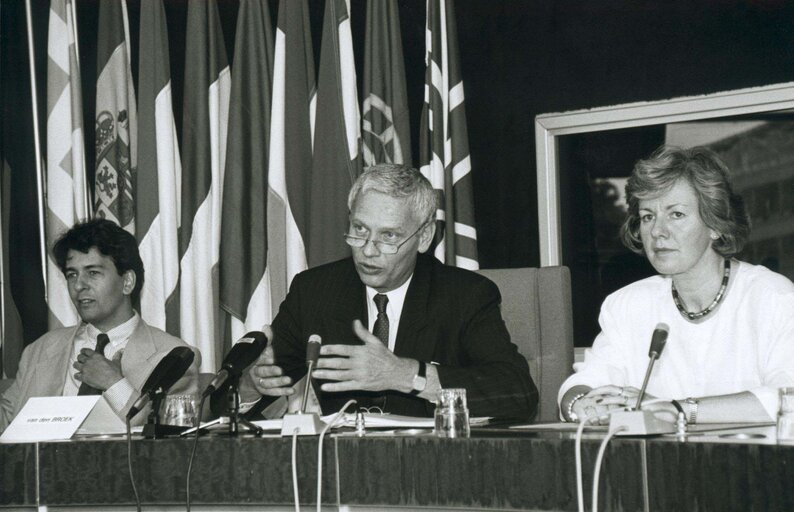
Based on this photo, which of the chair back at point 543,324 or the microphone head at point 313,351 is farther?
the chair back at point 543,324

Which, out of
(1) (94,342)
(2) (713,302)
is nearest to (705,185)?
(2) (713,302)

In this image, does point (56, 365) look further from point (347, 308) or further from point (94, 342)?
point (347, 308)

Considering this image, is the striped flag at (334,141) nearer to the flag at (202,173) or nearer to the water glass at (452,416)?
the flag at (202,173)

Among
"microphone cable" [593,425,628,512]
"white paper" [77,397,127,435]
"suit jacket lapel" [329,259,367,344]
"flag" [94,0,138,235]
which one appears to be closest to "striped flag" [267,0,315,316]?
"flag" [94,0,138,235]

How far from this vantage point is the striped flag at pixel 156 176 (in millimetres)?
3662

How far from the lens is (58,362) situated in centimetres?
312

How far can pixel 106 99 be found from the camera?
12.4 feet

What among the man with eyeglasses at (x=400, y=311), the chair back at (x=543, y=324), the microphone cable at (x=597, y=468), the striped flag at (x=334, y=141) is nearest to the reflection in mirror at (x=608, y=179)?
the striped flag at (x=334, y=141)

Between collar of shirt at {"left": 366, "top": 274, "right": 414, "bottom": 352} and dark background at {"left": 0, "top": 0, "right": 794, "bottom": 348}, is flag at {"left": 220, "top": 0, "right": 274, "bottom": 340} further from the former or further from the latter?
collar of shirt at {"left": 366, "top": 274, "right": 414, "bottom": 352}

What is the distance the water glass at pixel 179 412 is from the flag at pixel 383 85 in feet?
5.42

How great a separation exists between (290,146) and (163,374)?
6.23 ft

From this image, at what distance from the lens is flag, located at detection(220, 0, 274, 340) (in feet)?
11.9

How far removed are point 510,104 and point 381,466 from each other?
240cm

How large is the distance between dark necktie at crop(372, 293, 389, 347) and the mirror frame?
1250 millimetres
